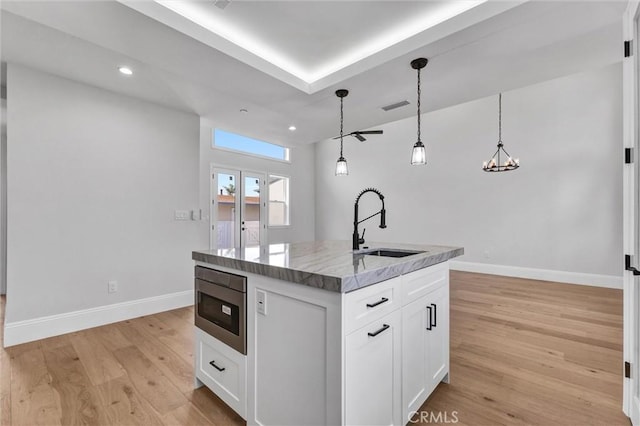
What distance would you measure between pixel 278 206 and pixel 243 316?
5.73m

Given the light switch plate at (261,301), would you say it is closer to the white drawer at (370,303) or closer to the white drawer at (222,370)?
the white drawer at (222,370)

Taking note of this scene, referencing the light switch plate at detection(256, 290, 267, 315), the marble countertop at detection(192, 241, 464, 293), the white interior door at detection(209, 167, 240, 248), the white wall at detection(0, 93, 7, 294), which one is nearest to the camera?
the marble countertop at detection(192, 241, 464, 293)

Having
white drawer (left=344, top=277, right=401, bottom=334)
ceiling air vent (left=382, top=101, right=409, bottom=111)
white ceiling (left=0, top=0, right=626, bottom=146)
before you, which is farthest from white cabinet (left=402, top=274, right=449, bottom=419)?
ceiling air vent (left=382, top=101, right=409, bottom=111)

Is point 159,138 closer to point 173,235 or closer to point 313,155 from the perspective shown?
point 173,235

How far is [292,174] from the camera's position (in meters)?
7.47

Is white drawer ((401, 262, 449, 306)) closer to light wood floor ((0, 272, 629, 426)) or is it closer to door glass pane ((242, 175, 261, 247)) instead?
light wood floor ((0, 272, 629, 426))

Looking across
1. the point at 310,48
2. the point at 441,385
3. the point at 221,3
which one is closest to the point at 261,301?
the point at 441,385

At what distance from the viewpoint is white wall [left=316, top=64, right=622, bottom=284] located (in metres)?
4.47

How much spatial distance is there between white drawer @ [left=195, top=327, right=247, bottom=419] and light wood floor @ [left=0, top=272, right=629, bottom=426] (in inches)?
4.5

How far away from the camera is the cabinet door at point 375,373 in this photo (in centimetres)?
118

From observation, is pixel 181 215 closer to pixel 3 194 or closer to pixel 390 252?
pixel 3 194

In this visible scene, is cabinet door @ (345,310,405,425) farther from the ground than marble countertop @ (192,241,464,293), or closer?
closer

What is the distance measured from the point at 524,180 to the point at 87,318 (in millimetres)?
6657

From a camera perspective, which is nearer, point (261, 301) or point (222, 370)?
point (261, 301)
